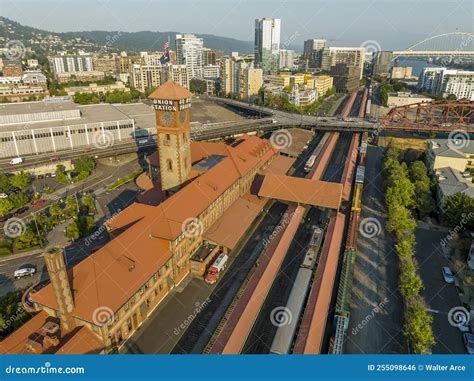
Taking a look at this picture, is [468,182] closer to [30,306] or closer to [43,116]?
[30,306]

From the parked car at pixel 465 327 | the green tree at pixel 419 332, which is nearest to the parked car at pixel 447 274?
the parked car at pixel 465 327

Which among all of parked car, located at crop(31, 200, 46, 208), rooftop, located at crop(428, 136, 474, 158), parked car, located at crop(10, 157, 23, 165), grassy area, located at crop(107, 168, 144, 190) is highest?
rooftop, located at crop(428, 136, 474, 158)

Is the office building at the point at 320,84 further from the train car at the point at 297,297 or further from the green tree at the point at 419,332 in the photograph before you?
the green tree at the point at 419,332

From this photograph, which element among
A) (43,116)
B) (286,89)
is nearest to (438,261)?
(43,116)

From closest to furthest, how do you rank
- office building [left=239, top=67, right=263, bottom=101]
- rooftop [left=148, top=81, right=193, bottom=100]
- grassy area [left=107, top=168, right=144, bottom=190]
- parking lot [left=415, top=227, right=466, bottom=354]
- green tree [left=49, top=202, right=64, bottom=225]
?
parking lot [left=415, top=227, right=466, bottom=354] < rooftop [left=148, top=81, right=193, bottom=100] < green tree [left=49, top=202, right=64, bottom=225] < grassy area [left=107, top=168, right=144, bottom=190] < office building [left=239, top=67, right=263, bottom=101]

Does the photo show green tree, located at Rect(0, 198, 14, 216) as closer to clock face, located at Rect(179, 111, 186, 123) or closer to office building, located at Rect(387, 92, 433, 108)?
clock face, located at Rect(179, 111, 186, 123)

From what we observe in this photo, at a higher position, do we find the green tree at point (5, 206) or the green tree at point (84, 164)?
the green tree at point (84, 164)

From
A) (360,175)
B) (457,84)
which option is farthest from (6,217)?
(457,84)

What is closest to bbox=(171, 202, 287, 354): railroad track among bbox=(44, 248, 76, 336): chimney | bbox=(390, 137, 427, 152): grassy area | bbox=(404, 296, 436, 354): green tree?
bbox=(44, 248, 76, 336): chimney

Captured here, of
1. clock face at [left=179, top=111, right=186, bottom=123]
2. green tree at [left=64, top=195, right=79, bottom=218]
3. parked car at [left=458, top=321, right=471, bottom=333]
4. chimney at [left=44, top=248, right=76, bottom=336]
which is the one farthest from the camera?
green tree at [left=64, top=195, right=79, bottom=218]
